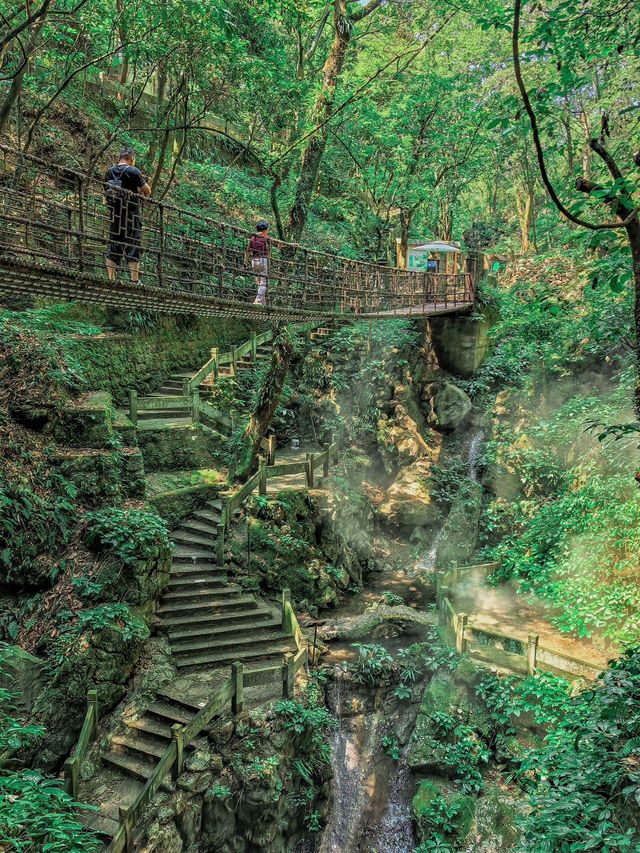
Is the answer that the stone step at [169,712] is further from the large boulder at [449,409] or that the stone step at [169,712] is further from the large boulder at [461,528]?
the large boulder at [449,409]

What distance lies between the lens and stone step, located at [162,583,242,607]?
31.1ft

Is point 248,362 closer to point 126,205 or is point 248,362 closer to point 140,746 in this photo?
point 126,205

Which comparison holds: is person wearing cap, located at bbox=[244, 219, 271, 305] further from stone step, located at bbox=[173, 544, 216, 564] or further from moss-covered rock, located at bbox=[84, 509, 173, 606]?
stone step, located at bbox=[173, 544, 216, 564]

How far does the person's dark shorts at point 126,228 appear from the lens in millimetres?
7031

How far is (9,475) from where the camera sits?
805cm

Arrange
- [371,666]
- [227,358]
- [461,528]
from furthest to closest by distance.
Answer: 1. [227,358]
2. [461,528]
3. [371,666]

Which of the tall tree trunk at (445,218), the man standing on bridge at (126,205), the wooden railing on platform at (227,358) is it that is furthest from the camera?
the tall tree trunk at (445,218)

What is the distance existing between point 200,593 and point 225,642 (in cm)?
110

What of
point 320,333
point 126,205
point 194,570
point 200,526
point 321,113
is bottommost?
point 194,570

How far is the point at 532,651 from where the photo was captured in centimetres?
816

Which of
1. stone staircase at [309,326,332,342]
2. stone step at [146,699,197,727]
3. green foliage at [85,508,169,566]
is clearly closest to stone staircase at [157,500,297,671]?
stone step at [146,699,197,727]

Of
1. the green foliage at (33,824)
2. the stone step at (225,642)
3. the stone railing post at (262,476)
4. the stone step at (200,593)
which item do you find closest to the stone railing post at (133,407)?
the stone railing post at (262,476)

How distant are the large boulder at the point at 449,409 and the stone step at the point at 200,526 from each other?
315 inches

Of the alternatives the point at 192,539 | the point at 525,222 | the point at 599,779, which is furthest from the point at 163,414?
the point at 525,222
